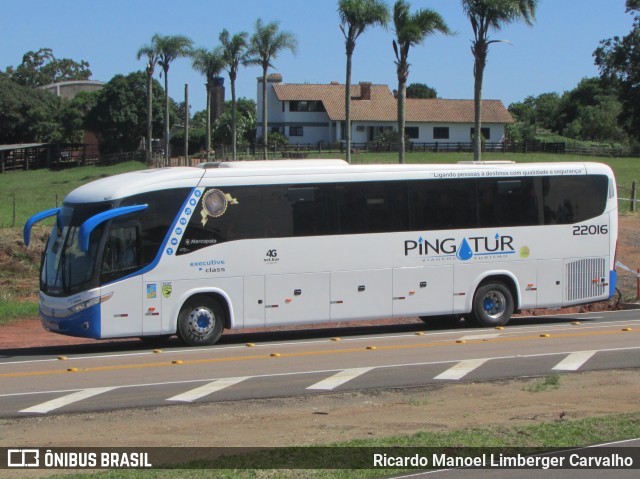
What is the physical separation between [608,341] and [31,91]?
8212cm

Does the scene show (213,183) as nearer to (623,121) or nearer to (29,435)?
(29,435)

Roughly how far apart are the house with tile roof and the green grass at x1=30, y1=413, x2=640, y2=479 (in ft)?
241

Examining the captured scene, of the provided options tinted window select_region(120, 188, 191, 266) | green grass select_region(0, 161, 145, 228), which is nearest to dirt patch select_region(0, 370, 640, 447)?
→ tinted window select_region(120, 188, 191, 266)

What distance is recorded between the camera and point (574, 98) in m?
114

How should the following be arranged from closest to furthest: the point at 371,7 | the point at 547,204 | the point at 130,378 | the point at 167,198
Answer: the point at 130,378 → the point at 167,198 → the point at 547,204 → the point at 371,7

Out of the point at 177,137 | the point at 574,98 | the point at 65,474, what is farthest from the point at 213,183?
the point at 574,98

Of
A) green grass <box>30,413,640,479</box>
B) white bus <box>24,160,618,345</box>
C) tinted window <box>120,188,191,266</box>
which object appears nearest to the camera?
green grass <box>30,413,640,479</box>

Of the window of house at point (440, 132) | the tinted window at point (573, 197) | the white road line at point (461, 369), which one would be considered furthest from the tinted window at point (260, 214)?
the window of house at point (440, 132)

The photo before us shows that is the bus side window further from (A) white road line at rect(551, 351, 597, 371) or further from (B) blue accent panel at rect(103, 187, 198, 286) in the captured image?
(A) white road line at rect(551, 351, 597, 371)

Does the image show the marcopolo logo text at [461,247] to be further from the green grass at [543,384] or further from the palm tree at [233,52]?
the palm tree at [233,52]

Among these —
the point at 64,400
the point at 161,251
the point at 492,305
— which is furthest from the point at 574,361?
the point at 64,400

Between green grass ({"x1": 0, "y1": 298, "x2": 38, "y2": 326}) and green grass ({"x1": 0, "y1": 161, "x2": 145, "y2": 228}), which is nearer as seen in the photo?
green grass ({"x1": 0, "y1": 298, "x2": 38, "y2": 326})

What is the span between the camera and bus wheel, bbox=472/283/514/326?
795 inches

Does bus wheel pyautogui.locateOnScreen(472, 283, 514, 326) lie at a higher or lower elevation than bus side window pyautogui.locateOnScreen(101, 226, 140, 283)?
lower
